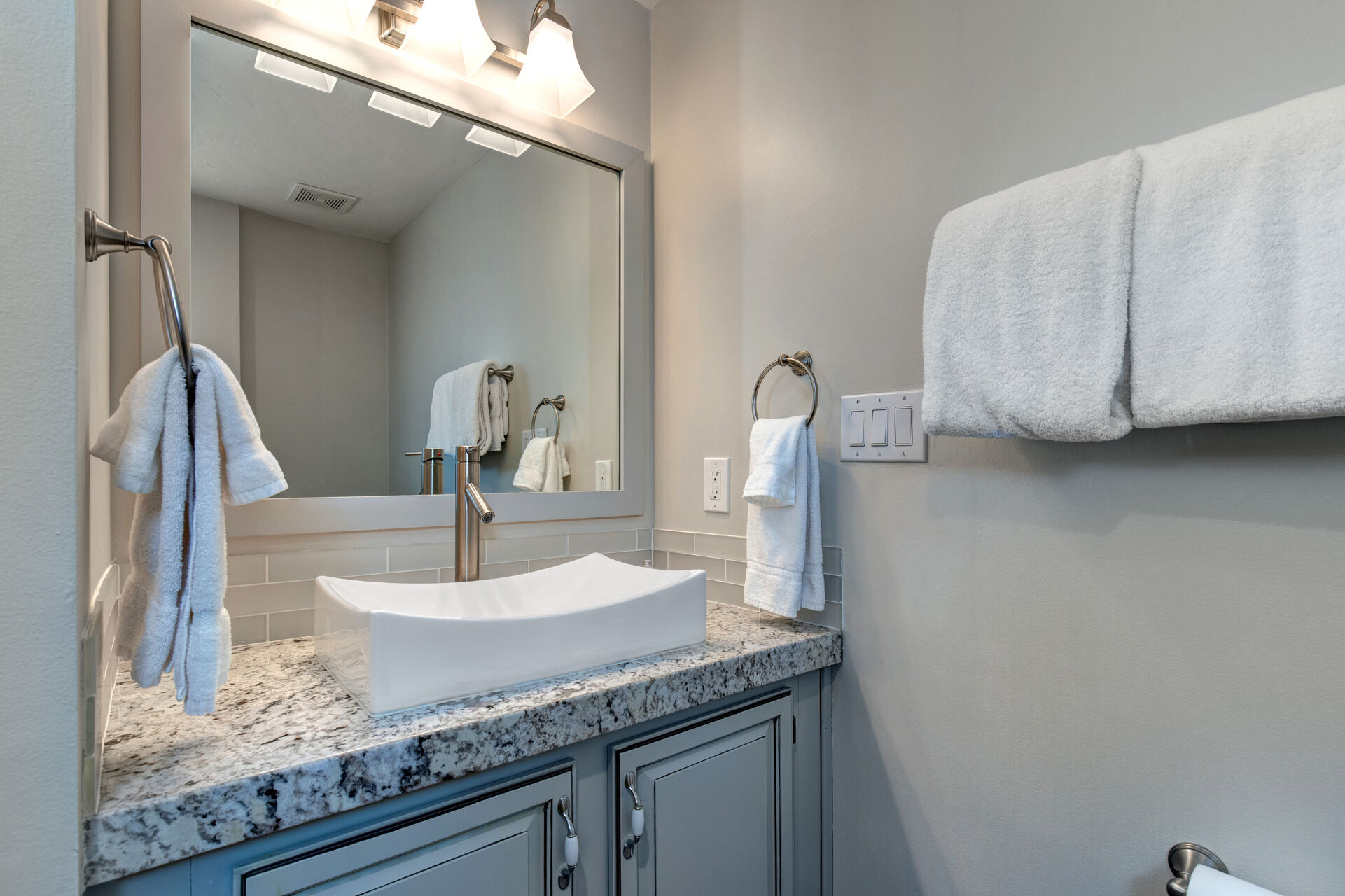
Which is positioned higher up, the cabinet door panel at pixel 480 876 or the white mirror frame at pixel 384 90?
the white mirror frame at pixel 384 90

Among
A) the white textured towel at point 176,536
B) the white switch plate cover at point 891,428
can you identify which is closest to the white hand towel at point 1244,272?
the white switch plate cover at point 891,428

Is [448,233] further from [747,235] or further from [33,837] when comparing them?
[33,837]

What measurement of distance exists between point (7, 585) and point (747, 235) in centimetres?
124

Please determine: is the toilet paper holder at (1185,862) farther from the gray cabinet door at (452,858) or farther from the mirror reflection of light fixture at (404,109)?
the mirror reflection of light fixture at (404,109)

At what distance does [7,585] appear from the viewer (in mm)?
483

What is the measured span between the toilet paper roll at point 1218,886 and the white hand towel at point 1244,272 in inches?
18.8

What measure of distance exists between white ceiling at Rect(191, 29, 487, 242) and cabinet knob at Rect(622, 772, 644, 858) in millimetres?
1056

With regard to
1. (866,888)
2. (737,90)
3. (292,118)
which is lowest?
(866,888)

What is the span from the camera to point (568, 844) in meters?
0.83

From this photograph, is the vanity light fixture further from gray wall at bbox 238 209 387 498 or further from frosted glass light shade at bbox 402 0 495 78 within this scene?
gray wall at bbox 238 209 387 498

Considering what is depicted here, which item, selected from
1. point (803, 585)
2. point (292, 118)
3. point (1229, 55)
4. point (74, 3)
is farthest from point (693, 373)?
point (74, 3)

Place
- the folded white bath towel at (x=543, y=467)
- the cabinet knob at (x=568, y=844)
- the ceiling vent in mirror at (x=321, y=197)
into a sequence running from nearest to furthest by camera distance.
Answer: the cabinet knob at (x=568, y=844)
the ceiling vent in mirror at (x=321, y=197)
the folded white bath towel at (x=543, y=467)

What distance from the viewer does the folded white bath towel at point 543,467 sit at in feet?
4.67

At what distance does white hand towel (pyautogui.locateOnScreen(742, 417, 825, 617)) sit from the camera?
3.79 ft
